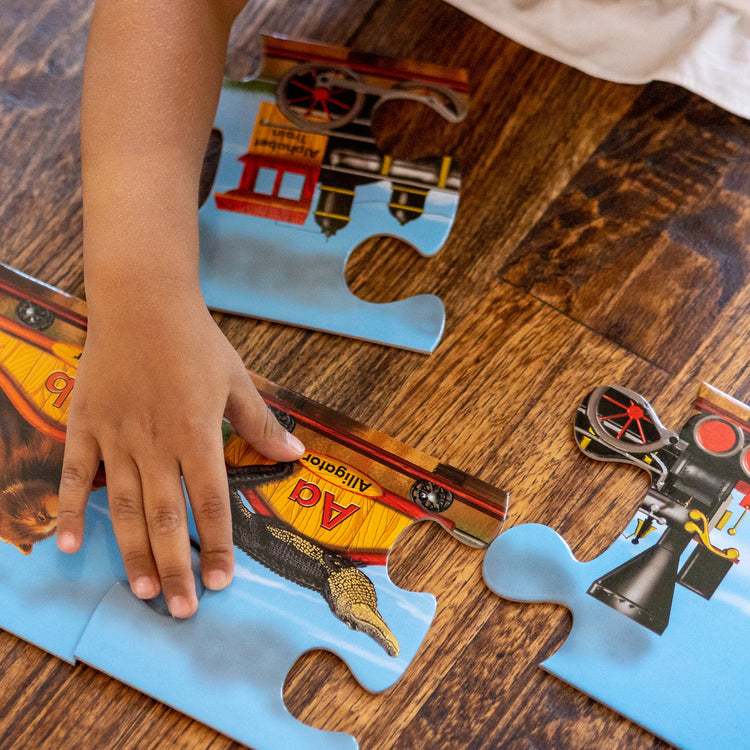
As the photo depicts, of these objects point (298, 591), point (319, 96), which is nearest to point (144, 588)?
point (298, 591)

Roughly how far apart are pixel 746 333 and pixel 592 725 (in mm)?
451

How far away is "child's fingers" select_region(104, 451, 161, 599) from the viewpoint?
28.1 inches

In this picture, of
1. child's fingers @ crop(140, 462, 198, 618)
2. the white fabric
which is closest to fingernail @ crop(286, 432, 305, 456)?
child's fingers @ crop(140, 462, 198, 618)

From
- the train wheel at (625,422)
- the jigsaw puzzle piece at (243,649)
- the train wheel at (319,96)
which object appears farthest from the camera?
the train wheel at (319,96)

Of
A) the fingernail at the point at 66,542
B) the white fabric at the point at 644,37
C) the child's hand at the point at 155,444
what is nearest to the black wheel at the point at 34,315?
the child's hand at the point at 155,444

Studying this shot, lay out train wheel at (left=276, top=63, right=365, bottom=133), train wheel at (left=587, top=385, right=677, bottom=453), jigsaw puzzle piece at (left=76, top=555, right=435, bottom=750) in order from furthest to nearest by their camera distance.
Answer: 1. train wheel at (left=276, top=63, right=365, bottom=133)
2. train wheel at (left=587, top=385, right=677, bottom=453)
3. jigsaw puzzle piece at (left=76, top=555, right=435, bottom=750)

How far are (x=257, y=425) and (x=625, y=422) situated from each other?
1.26ft

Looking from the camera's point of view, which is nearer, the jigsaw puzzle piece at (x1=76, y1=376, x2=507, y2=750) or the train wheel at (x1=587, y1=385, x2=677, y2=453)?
the jigsaw puzzle piece at (x1=76, y1=376, x2=507, y2=750)

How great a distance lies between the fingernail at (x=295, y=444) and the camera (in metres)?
0.77

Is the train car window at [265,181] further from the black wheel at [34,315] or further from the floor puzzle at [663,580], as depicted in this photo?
the floor puzzle at [663,580]

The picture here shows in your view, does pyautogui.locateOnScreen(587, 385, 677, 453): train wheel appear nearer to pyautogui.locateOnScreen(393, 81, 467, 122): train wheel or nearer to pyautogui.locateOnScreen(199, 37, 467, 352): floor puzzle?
pyautogui.locateOnScreen(199, 37, 467, 352): floor puzzle

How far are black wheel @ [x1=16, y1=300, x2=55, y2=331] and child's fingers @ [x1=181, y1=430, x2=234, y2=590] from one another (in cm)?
25

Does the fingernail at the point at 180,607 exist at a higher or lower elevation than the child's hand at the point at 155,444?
lower

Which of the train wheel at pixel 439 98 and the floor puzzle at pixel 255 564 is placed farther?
the train wheel at pixel 439 98
